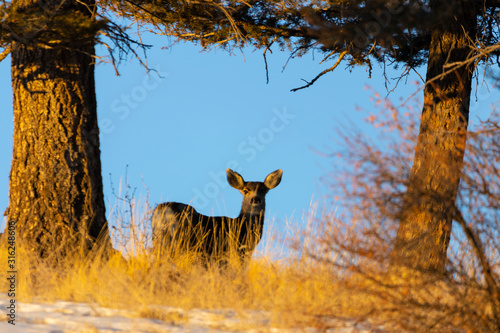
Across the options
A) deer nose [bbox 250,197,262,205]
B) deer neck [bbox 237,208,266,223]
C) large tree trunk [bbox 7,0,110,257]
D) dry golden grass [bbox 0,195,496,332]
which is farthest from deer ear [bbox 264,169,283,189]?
large tree trunk [bbox 7,0,110,257]

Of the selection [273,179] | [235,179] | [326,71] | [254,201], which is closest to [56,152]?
[235,179]

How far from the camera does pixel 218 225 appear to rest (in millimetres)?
8703

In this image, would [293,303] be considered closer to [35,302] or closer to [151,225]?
[35,302]

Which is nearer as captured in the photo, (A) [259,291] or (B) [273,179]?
(A) [259,291]

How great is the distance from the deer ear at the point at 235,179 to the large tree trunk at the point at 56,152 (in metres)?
1.99

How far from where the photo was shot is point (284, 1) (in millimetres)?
9680

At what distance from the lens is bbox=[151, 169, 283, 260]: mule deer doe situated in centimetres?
812

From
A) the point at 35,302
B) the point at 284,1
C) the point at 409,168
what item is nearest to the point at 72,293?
the point at 35,302

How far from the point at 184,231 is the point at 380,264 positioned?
4197mm

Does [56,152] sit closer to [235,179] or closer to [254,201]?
[235,179]

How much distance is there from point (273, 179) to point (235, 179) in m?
0.62

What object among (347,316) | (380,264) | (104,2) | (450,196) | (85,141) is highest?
(104,2)

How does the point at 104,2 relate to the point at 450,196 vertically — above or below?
above

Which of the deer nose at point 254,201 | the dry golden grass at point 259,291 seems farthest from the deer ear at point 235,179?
the dry golden grass at point 259,291
